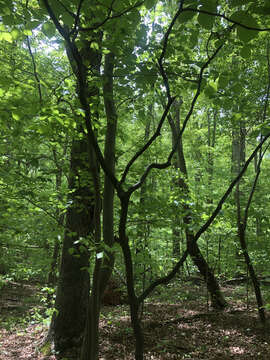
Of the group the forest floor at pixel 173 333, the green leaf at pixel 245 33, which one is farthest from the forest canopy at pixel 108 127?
the forest floor at pixel 173 333

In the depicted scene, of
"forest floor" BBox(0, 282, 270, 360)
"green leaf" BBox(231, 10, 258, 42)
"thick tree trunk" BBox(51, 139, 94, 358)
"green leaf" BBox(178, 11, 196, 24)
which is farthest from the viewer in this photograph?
"forest floor" BBox(0, 282, 270, 360)

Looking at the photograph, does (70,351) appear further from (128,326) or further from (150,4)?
(150,4)

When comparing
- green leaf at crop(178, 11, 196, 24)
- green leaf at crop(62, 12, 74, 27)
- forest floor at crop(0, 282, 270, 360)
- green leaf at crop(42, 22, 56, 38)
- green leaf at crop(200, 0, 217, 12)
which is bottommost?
forest floor at crop(0, 282, 270, 360)

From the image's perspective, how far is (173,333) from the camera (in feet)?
17.5

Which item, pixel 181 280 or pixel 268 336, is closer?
pixel 268 336

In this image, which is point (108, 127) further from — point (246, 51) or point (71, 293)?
point (71, 293)

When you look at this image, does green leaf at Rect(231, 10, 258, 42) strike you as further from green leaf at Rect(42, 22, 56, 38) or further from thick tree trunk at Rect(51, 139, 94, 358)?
thick tree trunk at Rect(51, 139, 94, 358)

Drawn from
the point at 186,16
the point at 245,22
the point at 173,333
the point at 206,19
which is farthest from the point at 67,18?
the point at 173,333

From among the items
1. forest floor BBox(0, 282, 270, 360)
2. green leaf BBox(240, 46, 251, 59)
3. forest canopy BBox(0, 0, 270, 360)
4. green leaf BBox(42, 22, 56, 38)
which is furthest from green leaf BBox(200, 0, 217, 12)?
forest floor BBox(0, 282, 270, 360)

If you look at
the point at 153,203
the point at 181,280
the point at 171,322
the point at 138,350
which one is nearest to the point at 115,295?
the point at 171,322

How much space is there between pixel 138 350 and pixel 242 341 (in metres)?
3.84

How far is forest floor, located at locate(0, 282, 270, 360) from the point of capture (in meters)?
4.43

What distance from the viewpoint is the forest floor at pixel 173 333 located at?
4.43m

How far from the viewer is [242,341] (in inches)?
192
